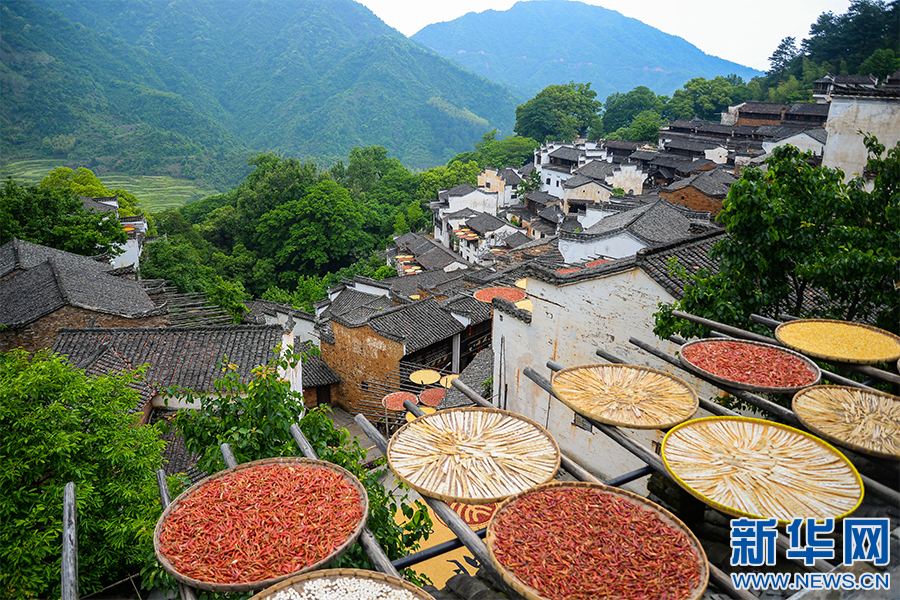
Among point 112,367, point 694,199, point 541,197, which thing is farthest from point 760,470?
point 541,197

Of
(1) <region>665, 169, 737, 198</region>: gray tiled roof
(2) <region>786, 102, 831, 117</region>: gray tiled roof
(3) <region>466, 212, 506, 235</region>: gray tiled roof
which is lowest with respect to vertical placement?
(3) <region>466, 212, 506, 235</region>: gray tiled roof

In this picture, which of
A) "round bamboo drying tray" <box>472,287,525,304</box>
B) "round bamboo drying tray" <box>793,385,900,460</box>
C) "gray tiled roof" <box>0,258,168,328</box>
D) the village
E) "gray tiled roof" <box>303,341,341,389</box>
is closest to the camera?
"round bamboo drying tray" <box>793,385,900,460</box>

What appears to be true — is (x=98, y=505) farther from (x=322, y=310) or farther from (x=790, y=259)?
(x=322, y=310)

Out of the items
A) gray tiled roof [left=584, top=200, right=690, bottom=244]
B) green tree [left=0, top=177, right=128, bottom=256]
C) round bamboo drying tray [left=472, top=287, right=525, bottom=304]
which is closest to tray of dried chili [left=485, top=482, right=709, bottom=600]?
round bamboo drying tray [left=472, top=287, right=525, bottom=304]

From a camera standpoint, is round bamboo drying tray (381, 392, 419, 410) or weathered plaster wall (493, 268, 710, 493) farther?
round bamboo drying tray (381, 392, 419, 410)

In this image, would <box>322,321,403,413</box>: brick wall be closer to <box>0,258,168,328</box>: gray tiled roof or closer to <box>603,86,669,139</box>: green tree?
<box>0,258,168,328</box>: gray tiled roof

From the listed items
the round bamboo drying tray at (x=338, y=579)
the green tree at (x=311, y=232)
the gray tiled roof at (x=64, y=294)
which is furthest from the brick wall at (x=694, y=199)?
the round bamboo drying tray at (x=338, y=579)

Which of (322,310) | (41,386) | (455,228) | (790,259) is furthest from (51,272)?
(455,228)
